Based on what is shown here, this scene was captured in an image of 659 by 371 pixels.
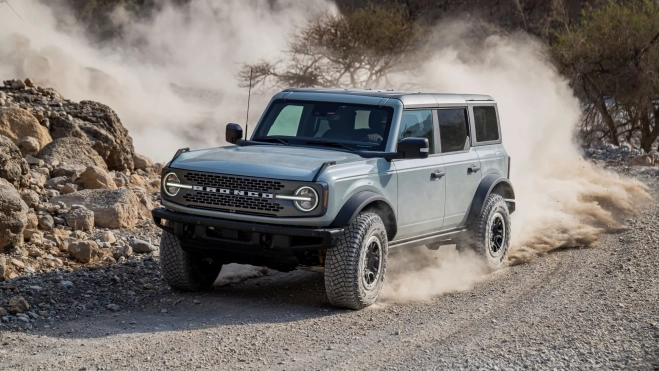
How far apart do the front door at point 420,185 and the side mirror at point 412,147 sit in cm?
20

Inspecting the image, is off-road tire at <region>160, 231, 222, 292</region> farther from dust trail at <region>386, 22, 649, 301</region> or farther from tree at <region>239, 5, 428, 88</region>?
tree at <region>239, 5, 428, 88</region>

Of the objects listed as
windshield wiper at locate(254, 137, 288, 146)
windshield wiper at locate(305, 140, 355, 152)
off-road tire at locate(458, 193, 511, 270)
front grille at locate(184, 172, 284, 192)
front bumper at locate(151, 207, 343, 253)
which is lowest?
off-road tire at locate(458, 193, 511, 270)

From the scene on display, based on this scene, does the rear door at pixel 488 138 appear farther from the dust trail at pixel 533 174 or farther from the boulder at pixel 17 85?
the boulder at pixel 17 85

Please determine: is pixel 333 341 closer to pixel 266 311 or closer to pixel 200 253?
pixel 266 311

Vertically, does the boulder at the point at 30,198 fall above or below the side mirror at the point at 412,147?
below

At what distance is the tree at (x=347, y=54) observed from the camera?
111 ft

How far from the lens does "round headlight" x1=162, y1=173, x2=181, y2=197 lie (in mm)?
8312

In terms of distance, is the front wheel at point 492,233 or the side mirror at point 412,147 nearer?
the side mirror at point 412,147

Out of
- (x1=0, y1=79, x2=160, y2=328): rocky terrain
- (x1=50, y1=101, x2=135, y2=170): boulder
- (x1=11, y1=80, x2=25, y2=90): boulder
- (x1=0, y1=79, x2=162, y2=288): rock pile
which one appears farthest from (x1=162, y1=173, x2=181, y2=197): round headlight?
A: (x1=11, y1=80, x2=25, y2=90): boulder

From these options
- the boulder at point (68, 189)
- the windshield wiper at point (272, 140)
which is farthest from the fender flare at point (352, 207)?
the boulder at point (68, 189)

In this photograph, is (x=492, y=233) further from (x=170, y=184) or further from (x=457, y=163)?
(x=170, y=184)

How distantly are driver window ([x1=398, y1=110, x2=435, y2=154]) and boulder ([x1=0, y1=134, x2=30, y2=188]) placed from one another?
192 inches

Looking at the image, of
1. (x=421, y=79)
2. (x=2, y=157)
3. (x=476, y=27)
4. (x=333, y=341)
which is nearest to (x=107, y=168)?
(x=2, y=157)

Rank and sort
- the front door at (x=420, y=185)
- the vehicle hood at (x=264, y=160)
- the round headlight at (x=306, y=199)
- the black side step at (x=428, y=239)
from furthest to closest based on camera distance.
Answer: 1. the black side step at (x=428, y=239)
2. the front door at (x=420, y=185)
3. the vehicle hood at (x=264, y=160)
4. the round headlight at (x=306, y=199)
